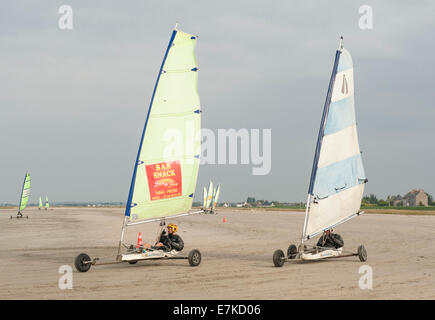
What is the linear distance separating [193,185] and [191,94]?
2.86 metres

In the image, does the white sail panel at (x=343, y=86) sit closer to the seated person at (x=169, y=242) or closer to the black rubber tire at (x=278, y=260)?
the black rubber tire at (x=278, y=260)

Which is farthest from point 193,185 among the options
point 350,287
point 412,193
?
point 412,193

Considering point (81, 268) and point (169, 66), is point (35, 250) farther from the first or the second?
point (169, 66)

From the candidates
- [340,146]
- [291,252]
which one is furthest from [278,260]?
[340,146]

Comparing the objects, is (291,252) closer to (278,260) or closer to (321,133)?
(278,260)

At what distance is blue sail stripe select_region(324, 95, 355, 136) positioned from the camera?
1694 cm

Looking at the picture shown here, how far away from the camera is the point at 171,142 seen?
16359mm

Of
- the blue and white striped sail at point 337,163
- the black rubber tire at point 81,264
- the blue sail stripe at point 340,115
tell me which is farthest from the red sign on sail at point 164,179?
the blue sail stripe at point 340,115

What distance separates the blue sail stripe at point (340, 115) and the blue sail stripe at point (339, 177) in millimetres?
1124

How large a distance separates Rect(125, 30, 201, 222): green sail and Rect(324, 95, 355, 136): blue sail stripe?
4.13 meters

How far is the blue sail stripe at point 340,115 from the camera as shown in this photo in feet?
55.6

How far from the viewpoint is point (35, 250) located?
21328 millimetres

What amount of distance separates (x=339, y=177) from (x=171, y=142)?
218 inches
